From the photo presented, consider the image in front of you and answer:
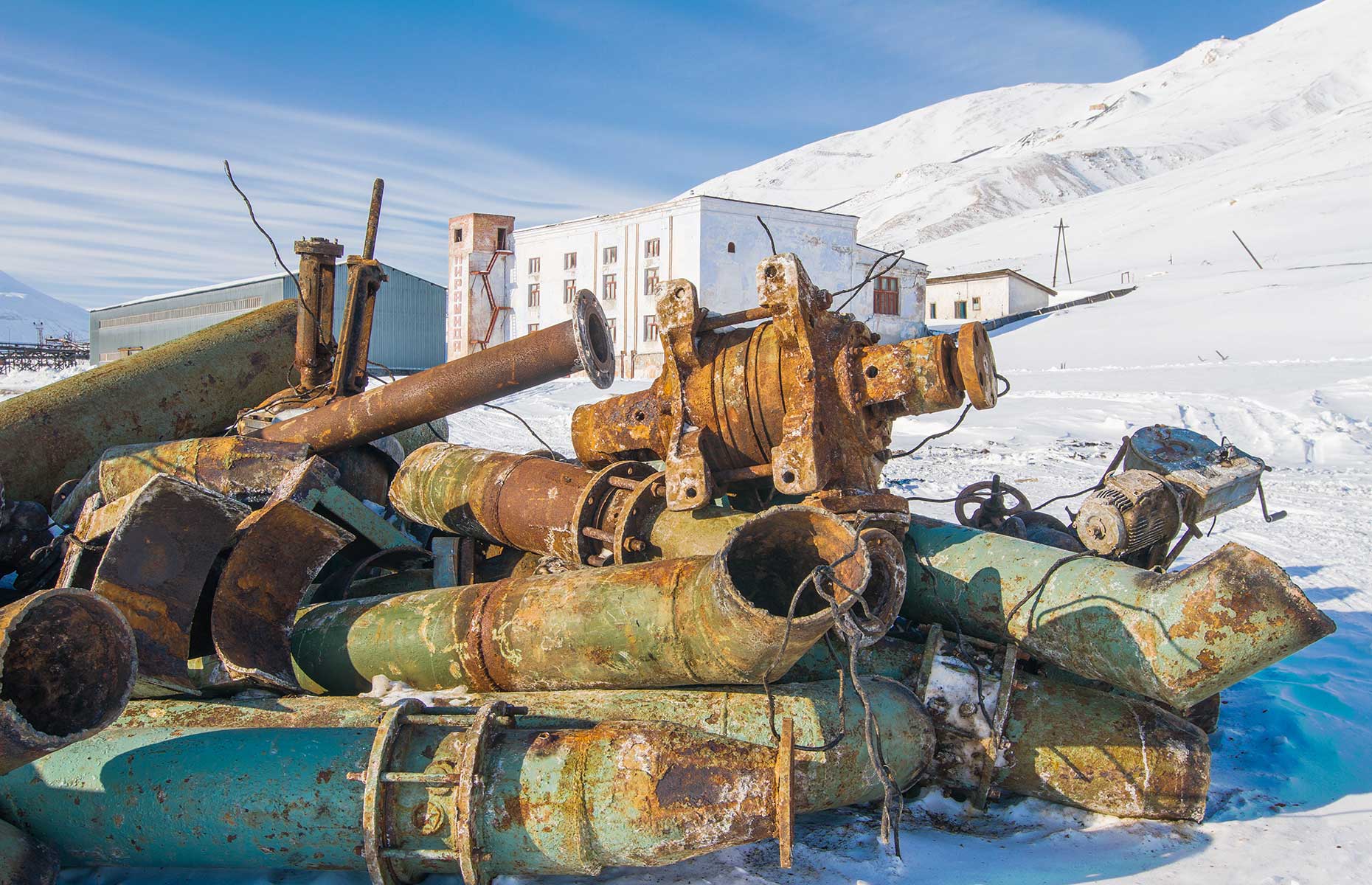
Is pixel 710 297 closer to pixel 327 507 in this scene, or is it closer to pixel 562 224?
pixel 562 224

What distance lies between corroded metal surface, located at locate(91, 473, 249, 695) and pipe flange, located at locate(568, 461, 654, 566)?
1349mm

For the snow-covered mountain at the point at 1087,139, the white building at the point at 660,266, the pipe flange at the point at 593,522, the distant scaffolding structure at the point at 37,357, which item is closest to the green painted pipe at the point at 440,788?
the pipe flange at the point at 593,522

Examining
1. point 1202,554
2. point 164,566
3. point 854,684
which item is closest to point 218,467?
point 164,566

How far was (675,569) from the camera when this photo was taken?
10.5 feet

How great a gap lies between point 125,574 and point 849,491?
8.93 ft

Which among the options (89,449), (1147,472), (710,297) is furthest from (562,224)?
(1147,472)

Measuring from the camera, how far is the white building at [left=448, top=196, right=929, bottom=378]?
1037 inches

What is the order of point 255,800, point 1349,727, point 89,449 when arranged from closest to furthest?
point 255,800 → point 1349,727 → point 89,449

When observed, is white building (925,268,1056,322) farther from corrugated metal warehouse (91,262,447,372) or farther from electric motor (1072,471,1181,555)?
electric motor (1072,471,1181,555)

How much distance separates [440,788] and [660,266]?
25.4 metres

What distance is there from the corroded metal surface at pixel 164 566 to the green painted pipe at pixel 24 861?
588mm

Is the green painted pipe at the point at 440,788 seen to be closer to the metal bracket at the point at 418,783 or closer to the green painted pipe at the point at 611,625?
the metal bracket at the point at 418,783

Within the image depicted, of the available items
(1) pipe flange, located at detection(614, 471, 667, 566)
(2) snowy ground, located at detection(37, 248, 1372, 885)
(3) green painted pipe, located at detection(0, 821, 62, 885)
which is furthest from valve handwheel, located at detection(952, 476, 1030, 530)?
(3) green painted pipe, located at detection(0, 821, 62, 885)

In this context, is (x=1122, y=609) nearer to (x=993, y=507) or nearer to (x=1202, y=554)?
(x=993, y=507)
